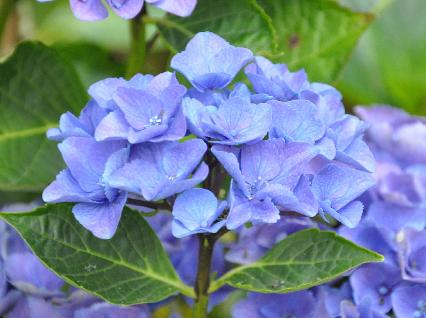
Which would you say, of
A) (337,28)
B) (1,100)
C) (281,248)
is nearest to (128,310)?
(281,248)

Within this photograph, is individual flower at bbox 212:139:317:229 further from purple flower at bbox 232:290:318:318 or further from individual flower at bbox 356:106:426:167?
individual flower at bbox 356:106:426:167

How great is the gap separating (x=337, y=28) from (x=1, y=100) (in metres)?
0.36

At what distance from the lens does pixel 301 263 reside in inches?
30.4

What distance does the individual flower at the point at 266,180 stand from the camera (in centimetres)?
66

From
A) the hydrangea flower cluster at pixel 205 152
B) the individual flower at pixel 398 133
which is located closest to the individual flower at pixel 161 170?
the hydrangea flower cluster at pixel 205 152

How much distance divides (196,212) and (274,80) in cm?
15

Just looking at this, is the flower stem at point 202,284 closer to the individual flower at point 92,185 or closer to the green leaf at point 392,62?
the individual flower at point 92,185

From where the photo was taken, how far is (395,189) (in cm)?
92

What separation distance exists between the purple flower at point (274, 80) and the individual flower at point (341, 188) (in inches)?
2.8

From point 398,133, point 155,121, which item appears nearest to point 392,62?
point 398,133

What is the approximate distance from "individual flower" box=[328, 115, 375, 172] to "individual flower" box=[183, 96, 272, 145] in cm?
7

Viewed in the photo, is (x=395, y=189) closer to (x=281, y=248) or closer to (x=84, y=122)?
(x=281, y=248)

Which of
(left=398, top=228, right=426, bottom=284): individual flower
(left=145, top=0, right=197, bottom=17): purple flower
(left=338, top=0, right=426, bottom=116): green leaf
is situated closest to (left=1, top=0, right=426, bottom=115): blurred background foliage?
(left=338, top=0, right=426, bottom=116): green leaf

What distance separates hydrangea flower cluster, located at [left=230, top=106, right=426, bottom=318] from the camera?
0.82 meters
